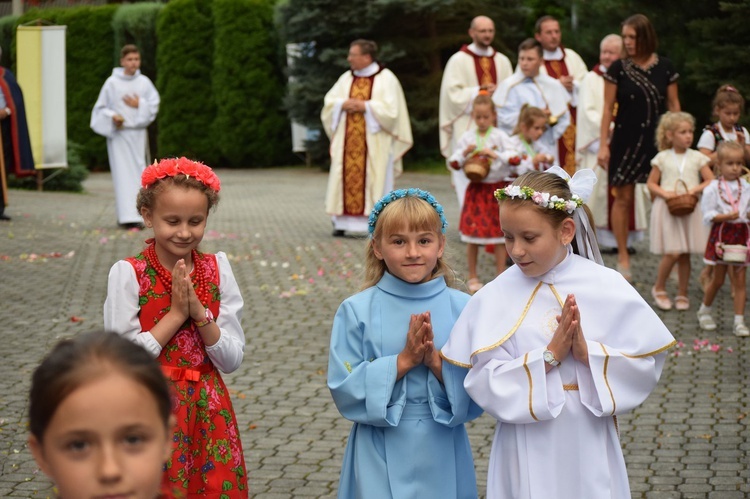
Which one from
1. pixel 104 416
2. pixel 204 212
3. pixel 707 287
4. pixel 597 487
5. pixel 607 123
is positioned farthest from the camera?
pixel 607 123

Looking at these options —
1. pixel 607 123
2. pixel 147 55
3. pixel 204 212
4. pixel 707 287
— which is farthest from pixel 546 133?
pixel 147 55

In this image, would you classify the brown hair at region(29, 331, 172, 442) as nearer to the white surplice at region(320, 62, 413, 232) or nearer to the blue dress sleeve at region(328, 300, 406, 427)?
the blue dress sleeve at region(328, 300, 406, 427)

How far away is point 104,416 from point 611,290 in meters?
2.06

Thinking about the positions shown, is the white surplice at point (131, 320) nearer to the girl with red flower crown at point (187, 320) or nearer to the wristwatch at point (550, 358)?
the girl with red flower crown at point (187, 320)

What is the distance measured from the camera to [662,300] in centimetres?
923

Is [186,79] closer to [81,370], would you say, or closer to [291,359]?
[291,359]

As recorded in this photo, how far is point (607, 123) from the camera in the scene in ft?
33.7

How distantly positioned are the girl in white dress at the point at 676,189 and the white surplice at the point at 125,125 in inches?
308

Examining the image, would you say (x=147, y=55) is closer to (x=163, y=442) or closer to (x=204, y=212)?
(x=204, y=212)

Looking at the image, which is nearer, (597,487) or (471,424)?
(597,487)

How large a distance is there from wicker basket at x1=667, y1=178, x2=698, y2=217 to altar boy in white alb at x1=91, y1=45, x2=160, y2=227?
7.98 meters

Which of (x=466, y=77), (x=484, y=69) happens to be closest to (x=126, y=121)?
(x=466, y=77)

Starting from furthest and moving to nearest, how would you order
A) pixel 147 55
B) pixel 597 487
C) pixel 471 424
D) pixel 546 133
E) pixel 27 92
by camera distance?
pixel 147 55 < pixel 27 92 < pixel 546 133 < pixel 471 424 < pixel 597 487

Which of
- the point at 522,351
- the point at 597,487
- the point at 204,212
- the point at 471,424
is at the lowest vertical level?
the point at 471,424
